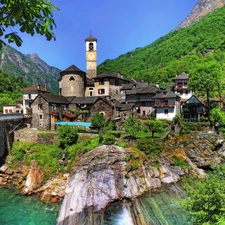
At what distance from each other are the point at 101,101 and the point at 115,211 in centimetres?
3032

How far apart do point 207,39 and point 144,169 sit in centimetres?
10620

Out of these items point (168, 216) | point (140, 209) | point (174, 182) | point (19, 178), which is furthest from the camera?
point (19, 178)

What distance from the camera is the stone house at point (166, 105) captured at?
4850cm

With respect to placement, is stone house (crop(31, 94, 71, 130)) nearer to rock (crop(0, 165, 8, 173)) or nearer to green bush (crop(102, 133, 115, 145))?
rock (crop(0, 165, 8, 173))

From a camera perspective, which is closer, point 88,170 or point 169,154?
point 88,170

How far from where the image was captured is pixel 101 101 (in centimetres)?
5062

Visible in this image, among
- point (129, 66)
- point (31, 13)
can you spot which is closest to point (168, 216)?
point (31, 13)

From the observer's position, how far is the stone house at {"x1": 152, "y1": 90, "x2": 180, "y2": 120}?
1909 inches

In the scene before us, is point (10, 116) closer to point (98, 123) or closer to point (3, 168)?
point (3, 168)

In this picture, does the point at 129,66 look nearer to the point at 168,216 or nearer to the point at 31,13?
the point at 168,216

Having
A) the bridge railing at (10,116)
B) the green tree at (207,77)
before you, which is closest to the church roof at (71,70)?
the bridge railing at (10,116)

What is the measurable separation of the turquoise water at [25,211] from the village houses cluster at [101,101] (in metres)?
18.9

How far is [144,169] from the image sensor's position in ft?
101

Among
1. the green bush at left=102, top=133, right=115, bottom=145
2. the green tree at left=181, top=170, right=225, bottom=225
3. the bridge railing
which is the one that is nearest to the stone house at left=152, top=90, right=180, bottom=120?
the green bush at left=102, top=133, right=115, bottom=145
